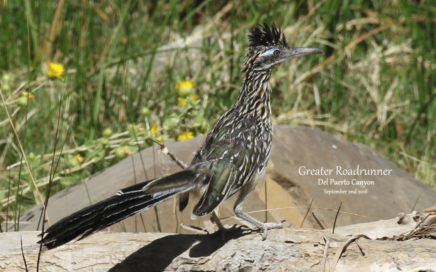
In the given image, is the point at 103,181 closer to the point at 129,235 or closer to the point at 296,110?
the point at 129,235

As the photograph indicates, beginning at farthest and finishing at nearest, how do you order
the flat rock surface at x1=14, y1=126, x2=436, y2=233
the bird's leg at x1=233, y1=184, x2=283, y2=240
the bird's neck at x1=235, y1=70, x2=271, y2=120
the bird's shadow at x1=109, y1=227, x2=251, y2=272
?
the flat rock surface at x1=14, y1=126, x2=436, y2=233 < the bird's neck at x1=235, y1=70, x2=271, y2=120 < the bird's leg at x1=233, y1=184, x2=283, y2=240 < the bird's shadow at x1=109, y1=227, x2=251, y2=272

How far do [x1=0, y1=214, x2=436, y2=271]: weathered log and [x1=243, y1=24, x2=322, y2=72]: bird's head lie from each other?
48.8 inches

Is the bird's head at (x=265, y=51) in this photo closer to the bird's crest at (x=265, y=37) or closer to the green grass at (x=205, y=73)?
the bird's crest at (x=265, y=37)

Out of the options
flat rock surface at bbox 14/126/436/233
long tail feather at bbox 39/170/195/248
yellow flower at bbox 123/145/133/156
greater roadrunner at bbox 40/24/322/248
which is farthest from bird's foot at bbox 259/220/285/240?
yellow flower at bbox 123/145/133/156

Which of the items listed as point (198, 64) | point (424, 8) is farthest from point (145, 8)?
point (424, 8)

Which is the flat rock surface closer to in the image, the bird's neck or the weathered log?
the bird's neck

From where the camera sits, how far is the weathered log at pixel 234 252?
3.70 metres

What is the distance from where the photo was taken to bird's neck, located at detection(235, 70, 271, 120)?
15.5 feet

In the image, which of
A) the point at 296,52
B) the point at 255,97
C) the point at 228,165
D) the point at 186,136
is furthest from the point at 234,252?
the point at 186,136

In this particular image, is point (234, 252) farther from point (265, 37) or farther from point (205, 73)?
point (205, 73)

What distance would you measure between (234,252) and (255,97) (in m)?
1.22

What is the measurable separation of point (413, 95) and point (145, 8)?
9.58 feet

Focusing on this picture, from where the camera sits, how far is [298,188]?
17.5ft

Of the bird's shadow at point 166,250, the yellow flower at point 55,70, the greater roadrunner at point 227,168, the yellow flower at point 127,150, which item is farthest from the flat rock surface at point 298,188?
the yellow flower at point 55,70
